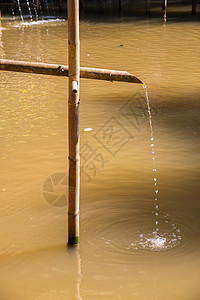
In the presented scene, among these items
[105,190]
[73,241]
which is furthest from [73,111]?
[105,190]

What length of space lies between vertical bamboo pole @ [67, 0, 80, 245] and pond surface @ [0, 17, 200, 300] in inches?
12.2

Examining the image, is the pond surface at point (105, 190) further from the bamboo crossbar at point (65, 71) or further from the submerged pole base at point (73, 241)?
the bamboo crossbar at point (65, 71)

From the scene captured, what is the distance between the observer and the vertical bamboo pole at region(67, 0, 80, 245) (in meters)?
3.43

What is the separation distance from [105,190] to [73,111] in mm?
1439

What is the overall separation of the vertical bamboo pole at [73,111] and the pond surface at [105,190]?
310 millimetres

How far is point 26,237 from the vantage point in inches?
162

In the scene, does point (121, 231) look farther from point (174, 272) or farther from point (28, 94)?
point (28, 94)

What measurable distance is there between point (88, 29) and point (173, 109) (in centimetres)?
860

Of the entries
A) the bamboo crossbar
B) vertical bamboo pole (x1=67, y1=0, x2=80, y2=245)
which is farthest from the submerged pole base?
the bamboo crossbar

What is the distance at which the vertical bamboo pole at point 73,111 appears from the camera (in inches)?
135

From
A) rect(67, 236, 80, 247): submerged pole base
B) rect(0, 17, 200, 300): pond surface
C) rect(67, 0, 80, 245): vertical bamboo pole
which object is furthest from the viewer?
rect(67, 236, 80, 247): submerged pole base

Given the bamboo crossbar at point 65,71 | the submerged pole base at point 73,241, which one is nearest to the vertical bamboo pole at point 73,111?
the submerged pole base at point 73,241

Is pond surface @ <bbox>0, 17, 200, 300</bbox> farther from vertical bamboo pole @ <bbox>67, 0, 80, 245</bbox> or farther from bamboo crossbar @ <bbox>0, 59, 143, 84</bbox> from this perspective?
bamboo crossbar @ <bbox>0, 59, 143, 84</bbox>

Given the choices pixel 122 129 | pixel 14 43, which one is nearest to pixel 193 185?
pixel 122 129
